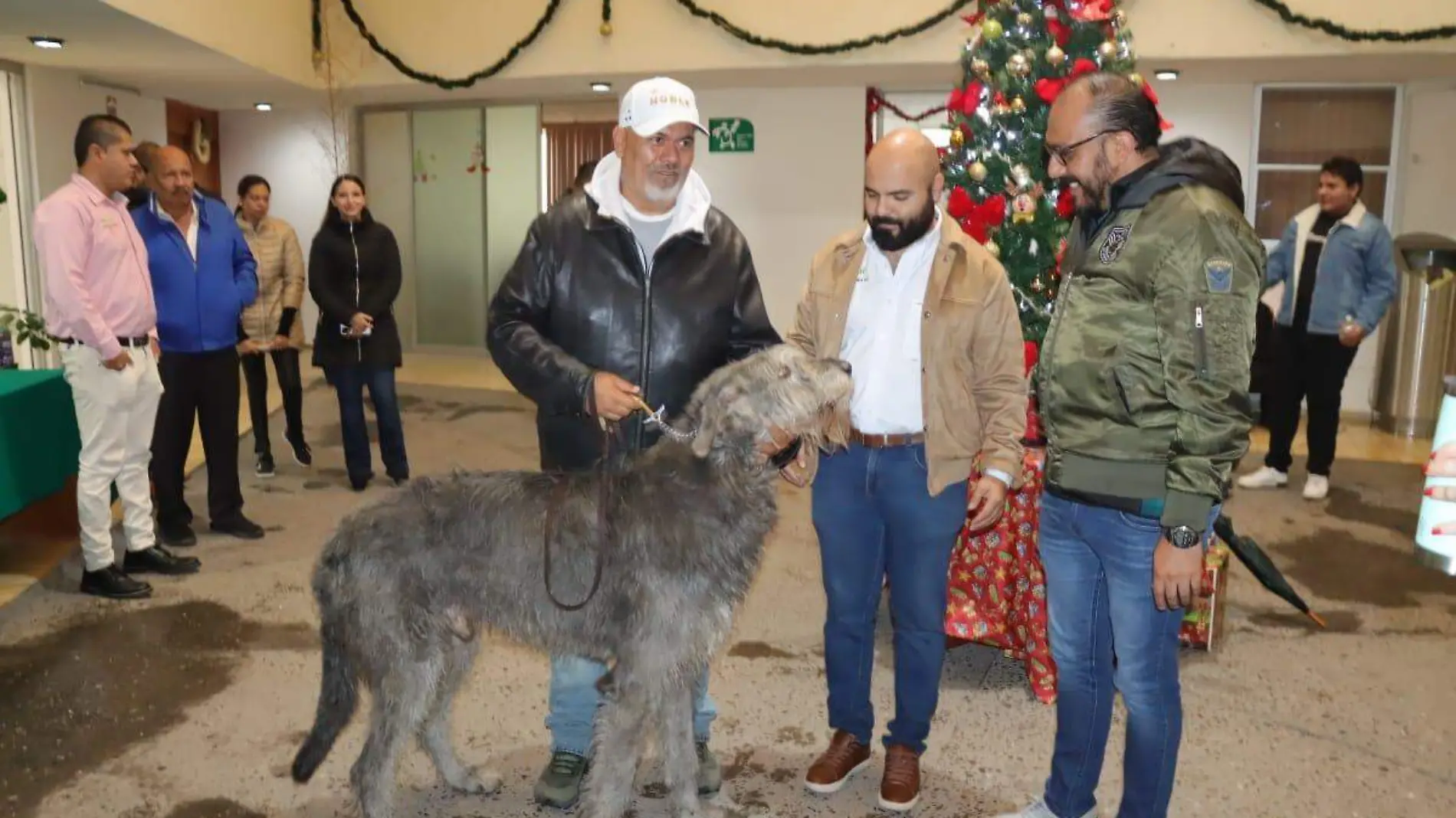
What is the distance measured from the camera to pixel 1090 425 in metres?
2.47

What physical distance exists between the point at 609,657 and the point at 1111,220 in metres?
1.57

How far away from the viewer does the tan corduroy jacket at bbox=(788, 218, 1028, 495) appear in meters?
2.95

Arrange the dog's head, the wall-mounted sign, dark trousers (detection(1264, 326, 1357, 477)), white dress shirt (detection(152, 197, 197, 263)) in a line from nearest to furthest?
the dog's head < white dress shirt (detection(152, 197, 197, 263)) < dark trousers (detection(1264, 326, 1357, 477)) < the wall-mounted sign

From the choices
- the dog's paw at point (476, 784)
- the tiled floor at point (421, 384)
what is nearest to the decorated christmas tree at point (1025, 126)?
the dog's paw at point (476, 784)

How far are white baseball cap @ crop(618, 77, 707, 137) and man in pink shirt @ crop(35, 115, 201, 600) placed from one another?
2.90 m

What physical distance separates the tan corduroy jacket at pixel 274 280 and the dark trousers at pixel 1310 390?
6246mm

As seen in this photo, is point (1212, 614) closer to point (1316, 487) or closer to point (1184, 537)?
point (1184, 537)

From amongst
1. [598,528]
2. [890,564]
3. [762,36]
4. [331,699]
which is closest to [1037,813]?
[890,564]

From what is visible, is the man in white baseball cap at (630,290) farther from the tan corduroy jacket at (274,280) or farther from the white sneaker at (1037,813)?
the tan corduroy jacket at (274,280)

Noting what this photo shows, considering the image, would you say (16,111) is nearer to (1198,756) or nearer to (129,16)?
Result: (129,16)

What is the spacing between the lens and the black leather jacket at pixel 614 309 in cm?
301

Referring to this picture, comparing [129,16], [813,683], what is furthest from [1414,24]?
[129,16]

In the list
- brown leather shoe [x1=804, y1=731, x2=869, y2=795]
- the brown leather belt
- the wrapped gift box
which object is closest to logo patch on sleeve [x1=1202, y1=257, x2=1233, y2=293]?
the brown leather belt

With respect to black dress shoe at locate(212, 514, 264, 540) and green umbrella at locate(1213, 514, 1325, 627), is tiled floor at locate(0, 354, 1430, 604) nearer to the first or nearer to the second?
black dress shoe at locate(212, 514, 264, 540)
